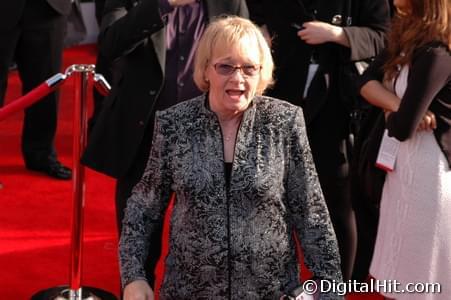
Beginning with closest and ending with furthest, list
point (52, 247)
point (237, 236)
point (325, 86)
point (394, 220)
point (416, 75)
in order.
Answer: point (237, 236)
point (416, 75)
point (394, 220)
point (325, 86)
point (52, 247)

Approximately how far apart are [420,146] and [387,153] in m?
0.18

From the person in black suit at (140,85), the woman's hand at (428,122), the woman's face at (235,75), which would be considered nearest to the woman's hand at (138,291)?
the woman's face at (235,75)

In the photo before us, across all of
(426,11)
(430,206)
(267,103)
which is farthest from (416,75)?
(267,103)

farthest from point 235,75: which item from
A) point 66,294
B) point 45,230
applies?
point 45,230

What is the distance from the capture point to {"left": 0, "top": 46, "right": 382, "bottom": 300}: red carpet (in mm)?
4934

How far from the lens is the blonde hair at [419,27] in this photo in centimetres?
360

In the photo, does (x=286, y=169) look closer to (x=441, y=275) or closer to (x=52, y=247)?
(x=441, y=275)

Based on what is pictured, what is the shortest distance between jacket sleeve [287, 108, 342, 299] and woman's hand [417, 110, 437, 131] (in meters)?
0.78

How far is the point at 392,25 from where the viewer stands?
12.7 ft

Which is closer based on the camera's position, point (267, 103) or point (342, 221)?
point (267, 103)

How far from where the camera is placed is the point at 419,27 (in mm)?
3646

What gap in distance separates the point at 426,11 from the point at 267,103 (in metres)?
0.89

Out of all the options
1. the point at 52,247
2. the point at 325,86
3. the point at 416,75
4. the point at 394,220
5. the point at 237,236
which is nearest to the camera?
the point at 237,236

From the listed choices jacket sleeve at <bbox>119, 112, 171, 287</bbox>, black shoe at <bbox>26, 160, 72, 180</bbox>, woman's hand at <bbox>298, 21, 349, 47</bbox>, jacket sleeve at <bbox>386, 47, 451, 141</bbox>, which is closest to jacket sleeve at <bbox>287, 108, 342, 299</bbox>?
jacket sleeve at <bbox>119, 112, 171, 287</bbox>
